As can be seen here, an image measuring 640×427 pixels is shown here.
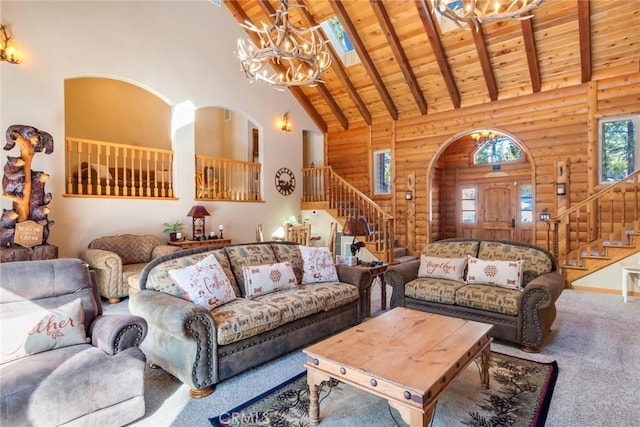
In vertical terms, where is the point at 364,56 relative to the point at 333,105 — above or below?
above

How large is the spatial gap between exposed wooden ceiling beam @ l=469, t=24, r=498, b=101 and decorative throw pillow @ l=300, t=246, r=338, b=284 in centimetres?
454

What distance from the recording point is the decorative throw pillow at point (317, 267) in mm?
3771

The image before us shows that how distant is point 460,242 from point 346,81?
5.03 metres

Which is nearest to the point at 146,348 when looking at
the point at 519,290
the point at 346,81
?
the point at 519,290

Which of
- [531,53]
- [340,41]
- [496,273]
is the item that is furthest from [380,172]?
[496,273]

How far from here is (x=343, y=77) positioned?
7727 millimetres

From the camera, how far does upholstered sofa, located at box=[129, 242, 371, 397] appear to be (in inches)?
93.0

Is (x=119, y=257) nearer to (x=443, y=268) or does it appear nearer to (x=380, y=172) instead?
(x=443, y=268)

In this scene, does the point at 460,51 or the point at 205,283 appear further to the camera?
the point at 460,51

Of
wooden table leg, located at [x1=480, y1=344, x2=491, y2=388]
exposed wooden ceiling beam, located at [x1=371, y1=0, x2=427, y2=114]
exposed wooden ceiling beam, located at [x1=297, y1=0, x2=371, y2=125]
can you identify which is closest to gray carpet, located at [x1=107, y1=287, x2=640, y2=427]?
wooden table leg, located at [x1=480, y1=344, x2=491, y2=388]

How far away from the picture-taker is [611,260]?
5.27m

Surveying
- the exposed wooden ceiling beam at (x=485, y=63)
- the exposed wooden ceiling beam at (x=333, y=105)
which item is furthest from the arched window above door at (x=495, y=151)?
the exposed wooden ceiling beam at (x=333, y=105)

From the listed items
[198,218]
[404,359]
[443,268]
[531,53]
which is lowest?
[404,359]

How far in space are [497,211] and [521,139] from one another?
246 centimetres
